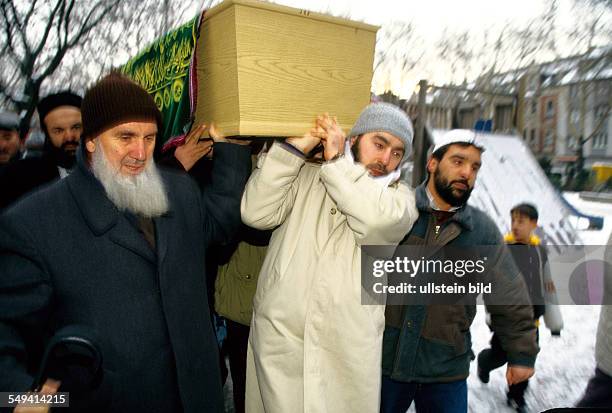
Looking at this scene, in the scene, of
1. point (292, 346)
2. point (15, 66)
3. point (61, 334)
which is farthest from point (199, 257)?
point (15, 66)

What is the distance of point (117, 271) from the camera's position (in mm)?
1548

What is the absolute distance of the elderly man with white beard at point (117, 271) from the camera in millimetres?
1408

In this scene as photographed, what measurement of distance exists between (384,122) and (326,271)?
714 mm

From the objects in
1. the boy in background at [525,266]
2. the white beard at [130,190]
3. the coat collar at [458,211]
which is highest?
the white beard at [130,190]

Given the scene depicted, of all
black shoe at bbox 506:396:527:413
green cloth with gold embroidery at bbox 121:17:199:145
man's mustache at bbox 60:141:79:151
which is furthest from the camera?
black shoe at bbox 506:396:527:413

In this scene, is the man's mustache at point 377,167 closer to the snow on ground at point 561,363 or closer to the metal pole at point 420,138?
the snow on ground at point 561,363

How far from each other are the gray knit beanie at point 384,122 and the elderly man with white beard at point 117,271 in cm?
84

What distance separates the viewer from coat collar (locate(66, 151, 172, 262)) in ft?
5.07

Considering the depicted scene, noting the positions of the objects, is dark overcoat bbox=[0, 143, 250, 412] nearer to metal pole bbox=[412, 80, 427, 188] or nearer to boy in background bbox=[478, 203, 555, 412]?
boy in background bbox=[478, 203, 555, 412]

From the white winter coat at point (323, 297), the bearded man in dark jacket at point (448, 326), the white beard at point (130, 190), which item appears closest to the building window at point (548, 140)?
the bearded man in dark jacket at point (448, 326)

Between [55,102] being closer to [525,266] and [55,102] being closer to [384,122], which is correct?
[384,122]

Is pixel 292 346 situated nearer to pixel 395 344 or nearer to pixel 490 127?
pixel 395 344
